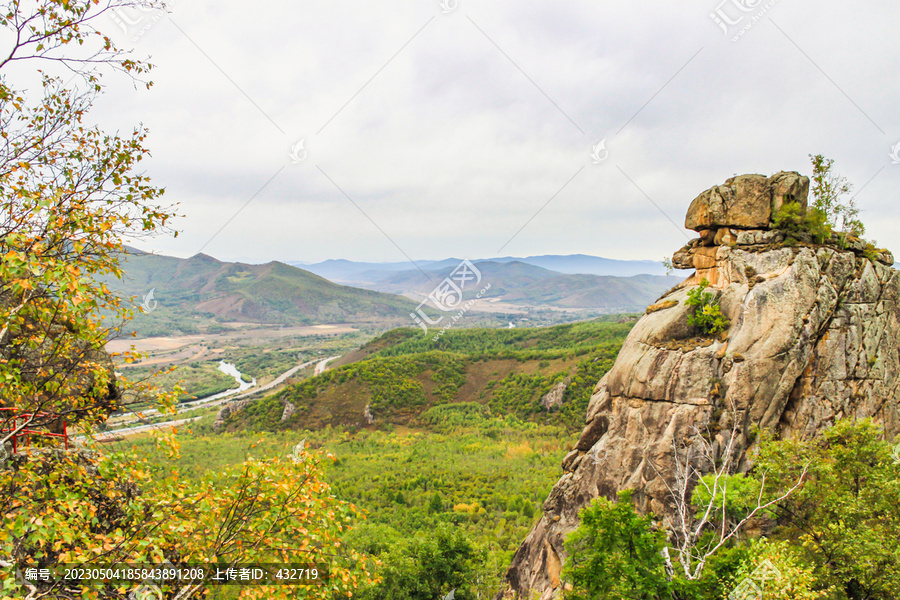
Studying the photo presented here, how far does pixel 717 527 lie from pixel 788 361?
609 centimetres

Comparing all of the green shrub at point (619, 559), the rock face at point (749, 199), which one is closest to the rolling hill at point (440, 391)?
the rock face at point (749, 199)

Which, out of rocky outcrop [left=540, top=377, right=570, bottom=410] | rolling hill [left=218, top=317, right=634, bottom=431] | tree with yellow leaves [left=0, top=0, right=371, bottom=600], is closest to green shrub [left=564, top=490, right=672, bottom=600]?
tree with yellow leaves [left=0, top=0, right=371, bottom=600]

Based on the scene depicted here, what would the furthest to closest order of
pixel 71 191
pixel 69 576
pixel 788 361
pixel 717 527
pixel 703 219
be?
pixel 703 219
pixel 788 361
pixel 717 527
pixel 71 191
pixel 69 576

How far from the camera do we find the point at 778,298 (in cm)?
1423

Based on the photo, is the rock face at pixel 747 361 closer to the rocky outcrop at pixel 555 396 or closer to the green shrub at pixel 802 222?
the green shrub at pixel 802 222

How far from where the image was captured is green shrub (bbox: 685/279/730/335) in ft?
50.2

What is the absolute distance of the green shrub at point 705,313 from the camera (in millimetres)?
15312

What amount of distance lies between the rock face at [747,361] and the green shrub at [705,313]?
27 cm

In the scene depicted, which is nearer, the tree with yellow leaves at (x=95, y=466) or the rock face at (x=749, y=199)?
the tree with yellow leaves at (x=95, y=466)

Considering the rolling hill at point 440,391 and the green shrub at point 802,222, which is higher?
the green shrub at point 802,222

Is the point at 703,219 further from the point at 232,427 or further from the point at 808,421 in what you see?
the point at 232,427

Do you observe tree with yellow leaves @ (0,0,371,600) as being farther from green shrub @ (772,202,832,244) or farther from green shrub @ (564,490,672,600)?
green shrub @ (772,202,832,244)

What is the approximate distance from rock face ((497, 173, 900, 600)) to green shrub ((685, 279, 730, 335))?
27 cm

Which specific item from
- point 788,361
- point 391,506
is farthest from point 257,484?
Result: point 391,506
